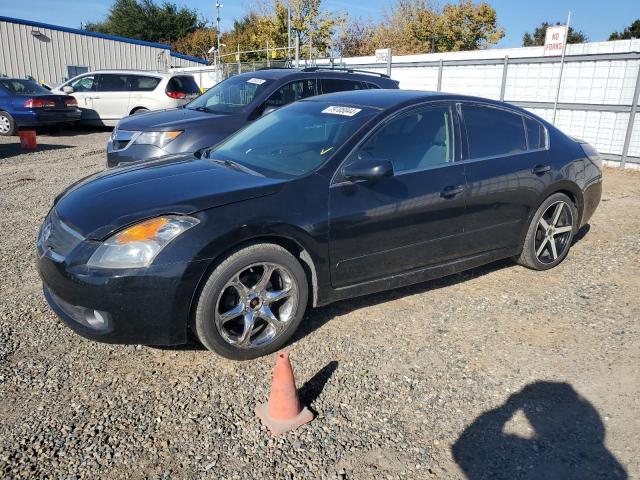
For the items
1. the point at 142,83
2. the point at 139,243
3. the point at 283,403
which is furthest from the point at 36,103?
the point at 283,403

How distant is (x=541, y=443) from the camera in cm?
261

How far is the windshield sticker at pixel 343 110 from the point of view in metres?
3.92

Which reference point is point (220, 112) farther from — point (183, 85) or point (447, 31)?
point (447, 31)

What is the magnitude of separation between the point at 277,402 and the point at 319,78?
607cm

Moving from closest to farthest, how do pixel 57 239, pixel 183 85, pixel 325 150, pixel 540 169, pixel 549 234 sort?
pixel 57 239 → pixel 325 150 → pixel 540 169 → pixel 549 234 → pixel 183 85

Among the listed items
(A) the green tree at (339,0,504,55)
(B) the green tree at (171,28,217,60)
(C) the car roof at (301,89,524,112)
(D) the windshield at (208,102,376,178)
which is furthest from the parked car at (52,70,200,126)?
(B) the green tree at (171,28,217,60)

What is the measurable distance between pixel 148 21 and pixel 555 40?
5159cm

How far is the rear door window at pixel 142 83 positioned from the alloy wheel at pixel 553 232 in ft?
39.9

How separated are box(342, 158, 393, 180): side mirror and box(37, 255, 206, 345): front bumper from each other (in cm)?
116

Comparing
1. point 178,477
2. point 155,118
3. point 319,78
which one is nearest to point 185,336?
point 178,477

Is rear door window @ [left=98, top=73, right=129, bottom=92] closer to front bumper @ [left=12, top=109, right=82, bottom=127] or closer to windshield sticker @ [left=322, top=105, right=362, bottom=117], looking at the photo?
front bumper @ [left=12, top=109, right=82, bottom=127]

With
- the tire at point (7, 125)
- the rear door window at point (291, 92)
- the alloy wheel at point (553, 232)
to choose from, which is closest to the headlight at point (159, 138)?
the rear door window at point (291, 92)

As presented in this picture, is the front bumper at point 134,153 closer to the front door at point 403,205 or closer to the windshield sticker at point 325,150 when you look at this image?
the windshield sticker at point 325,150

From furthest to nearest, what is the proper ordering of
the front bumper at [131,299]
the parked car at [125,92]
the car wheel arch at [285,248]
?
the parked car at [125,92], the car wheel arch at [285,248], the front bumper at [131,299]
